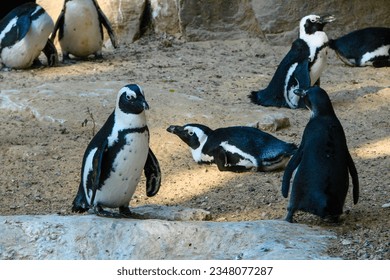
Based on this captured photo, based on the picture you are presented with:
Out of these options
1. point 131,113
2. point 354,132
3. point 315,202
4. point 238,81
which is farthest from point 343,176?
point 238,81

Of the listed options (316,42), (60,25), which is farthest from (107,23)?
(316,42)

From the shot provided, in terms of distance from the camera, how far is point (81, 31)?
9.41 metres

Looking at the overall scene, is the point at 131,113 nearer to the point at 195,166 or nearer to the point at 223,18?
the point at 195,166

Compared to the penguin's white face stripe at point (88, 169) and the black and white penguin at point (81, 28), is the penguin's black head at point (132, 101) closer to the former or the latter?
the penguin's white face stripe at point (88, 169)

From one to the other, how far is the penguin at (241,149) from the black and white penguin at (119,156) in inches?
51.0

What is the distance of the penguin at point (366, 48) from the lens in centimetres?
917

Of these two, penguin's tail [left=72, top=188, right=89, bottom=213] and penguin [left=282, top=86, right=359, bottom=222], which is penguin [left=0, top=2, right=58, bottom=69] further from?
penguin [left=282, top=86, right=359, bottom=222]

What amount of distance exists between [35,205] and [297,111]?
289 cm

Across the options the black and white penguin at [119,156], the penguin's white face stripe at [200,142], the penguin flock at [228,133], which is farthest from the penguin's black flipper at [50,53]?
the black and white penguin at [119,156]

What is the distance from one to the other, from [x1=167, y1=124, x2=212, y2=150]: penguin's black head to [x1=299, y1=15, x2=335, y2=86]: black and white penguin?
1.94m

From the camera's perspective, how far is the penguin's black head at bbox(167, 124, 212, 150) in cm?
631

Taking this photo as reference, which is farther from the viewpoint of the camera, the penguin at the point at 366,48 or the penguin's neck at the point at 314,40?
the penguin at the point at 366,48

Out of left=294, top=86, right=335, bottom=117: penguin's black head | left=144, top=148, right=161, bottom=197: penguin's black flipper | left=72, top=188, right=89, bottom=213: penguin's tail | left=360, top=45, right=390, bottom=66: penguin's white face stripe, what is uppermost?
left=294, top=86, right=335, bottom=117: penguin's black head

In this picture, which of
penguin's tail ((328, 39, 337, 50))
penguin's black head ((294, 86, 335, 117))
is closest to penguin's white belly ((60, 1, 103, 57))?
penguin's tail ((328, 39, 337, 50))
